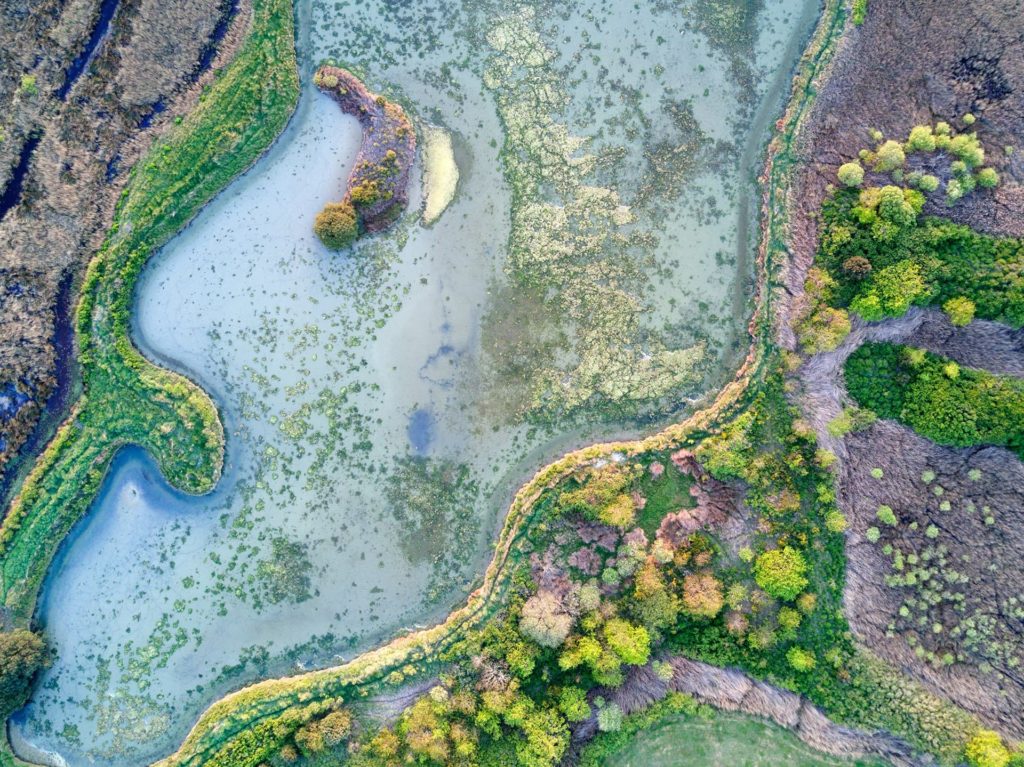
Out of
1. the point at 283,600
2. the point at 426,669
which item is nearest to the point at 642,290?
the point at 426,669

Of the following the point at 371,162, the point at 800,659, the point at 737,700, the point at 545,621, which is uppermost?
the point at 371,162

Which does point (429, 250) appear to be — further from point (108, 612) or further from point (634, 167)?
point (108, 612)

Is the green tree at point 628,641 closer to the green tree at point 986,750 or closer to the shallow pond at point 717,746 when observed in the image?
the shallow pond at point 717,746

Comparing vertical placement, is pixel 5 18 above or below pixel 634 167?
below

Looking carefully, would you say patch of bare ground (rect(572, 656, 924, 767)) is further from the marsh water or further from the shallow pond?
the marsh water

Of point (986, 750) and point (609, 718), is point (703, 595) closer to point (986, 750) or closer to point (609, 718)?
point (609, 718)

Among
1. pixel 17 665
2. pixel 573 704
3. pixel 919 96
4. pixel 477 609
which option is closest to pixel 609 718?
pixel 573 704

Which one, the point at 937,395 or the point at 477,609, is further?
the point at 477,609

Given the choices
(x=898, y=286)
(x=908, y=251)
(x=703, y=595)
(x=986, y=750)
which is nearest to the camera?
(x=986, y=750)
